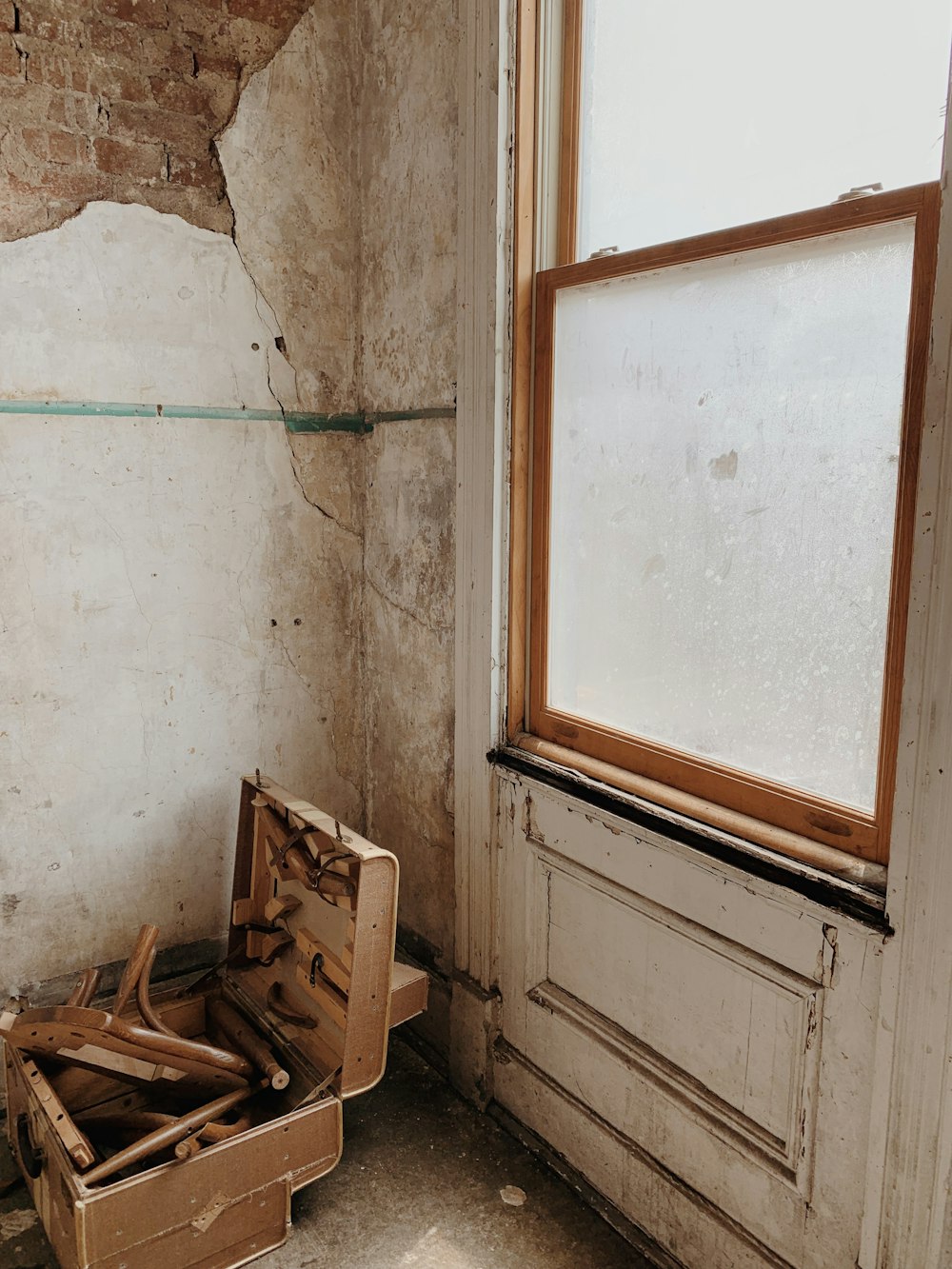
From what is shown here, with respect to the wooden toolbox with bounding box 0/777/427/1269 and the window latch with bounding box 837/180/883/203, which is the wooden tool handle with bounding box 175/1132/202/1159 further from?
the window latch with bounding box 837/180/883/203

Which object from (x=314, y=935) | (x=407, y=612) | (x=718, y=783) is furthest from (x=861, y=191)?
(x=314, y=935)

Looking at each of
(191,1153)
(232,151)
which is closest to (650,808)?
(191,1153)

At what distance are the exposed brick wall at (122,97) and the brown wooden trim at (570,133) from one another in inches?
35.1

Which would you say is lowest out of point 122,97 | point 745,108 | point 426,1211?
point 426,1211

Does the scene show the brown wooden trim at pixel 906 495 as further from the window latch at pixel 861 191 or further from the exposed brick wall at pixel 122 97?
the exposed brick wall at pixel 122 97

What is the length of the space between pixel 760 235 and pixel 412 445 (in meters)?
1.13

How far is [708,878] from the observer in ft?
6.18

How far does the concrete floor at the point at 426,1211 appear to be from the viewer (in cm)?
205

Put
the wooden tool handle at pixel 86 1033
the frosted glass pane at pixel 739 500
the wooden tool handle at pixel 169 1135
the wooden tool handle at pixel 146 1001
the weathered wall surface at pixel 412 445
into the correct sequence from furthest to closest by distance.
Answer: the weathered wall surface at pixel 412 445
the wooden tool handle at pixel 146 1001
the wooden tool handle at pixel 86 1033
the wooden tool handle at pixel 169 1135
the frosted glass pane at pixel 739 500

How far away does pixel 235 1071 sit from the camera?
216 cm

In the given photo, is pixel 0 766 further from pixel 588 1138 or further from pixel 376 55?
pixel 376 55

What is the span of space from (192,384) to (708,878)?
1.76 m

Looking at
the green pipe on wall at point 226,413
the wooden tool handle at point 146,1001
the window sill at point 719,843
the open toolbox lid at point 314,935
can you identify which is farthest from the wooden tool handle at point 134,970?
the green pipe on wall at point 226,413

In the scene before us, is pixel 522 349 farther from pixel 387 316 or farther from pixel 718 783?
pixel 718 783
